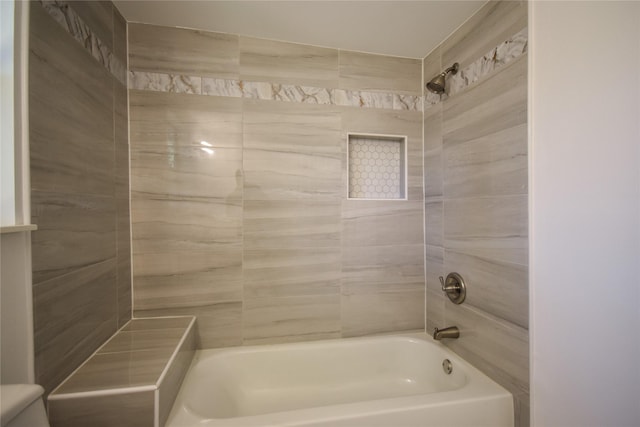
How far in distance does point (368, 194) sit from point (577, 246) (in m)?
1.02

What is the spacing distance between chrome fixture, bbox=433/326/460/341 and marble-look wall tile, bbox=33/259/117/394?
1.63 m

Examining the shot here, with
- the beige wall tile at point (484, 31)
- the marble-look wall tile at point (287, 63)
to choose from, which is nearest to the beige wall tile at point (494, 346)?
the beige wall tile at point (484, 31)

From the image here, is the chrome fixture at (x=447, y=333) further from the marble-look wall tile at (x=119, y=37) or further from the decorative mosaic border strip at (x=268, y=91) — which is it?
the marble-look wall tile at (x=119, y=37)

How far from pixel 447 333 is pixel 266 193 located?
1302 millimetres

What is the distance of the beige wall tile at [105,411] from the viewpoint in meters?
0.80

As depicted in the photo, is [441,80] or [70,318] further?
[441,80]

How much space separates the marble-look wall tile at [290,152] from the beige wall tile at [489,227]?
0.69m

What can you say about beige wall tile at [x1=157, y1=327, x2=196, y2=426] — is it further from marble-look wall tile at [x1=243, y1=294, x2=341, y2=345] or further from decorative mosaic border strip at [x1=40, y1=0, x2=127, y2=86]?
decorative mosaic border strip at [x1=40, y1=0, x2=127, y2=86]

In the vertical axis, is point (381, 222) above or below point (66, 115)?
below

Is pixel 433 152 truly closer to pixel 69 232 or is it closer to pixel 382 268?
pixel 382 268

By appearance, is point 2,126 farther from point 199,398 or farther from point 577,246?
point 577,246

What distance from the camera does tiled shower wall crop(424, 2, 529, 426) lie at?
1057 millimetres

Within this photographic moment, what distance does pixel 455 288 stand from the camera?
1378 mm

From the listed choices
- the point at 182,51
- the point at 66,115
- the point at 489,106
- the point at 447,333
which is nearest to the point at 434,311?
the point at 447,333
